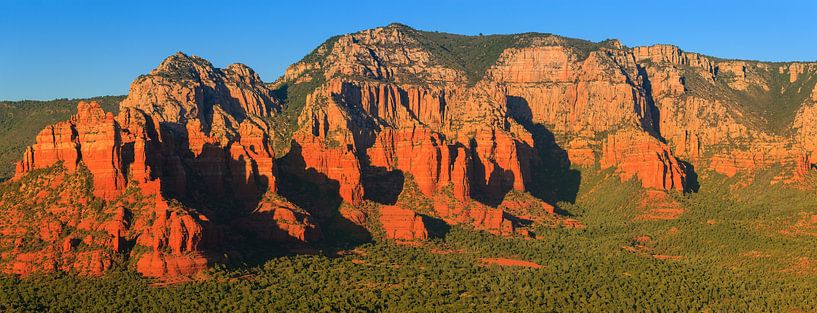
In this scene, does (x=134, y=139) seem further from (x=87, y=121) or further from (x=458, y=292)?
(x=458, y=292)

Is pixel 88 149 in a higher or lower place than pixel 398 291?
higher

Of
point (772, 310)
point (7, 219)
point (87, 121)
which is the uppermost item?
point (87, 121)

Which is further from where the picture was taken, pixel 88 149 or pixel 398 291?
pixel 88 149

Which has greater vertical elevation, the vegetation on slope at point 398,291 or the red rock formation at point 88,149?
the red rock formation at point 88,149

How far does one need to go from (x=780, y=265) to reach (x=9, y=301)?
99630 mm

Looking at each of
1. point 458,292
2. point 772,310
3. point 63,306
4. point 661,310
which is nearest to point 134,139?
point 63,306

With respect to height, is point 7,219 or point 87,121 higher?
point 87,121

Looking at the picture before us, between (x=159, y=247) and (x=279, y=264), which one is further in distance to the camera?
(x=279, y=264)

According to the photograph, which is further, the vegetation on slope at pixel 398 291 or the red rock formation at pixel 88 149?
the red rock formation at pixel 88 149

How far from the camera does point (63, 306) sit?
166 meters

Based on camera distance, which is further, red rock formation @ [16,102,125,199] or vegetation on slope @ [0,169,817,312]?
red rock formation @ [16,102,125,199]

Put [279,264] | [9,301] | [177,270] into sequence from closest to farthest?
[9,301] → [177,270] → [279,264]

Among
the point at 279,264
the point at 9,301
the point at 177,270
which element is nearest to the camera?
the point at 9,301

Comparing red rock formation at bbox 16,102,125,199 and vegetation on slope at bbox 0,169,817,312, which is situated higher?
red rock formation at bbox 16,102,125,199
